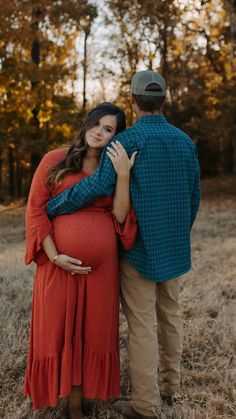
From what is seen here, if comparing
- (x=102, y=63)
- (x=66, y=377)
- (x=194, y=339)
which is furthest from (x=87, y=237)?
(x=102, y=63)

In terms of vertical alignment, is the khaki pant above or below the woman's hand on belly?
below

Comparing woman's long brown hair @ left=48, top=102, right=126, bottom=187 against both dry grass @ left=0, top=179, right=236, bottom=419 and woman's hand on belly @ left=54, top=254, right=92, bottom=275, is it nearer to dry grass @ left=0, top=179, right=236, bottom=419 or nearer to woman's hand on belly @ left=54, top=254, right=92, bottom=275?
woman's hand on belly @ left=54, top=254, right=92, bottom=275

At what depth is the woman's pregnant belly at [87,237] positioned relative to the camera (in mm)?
2727

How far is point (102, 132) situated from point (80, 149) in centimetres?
16

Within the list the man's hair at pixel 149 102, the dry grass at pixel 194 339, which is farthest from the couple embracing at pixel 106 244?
the dry grass at pixel 194 339

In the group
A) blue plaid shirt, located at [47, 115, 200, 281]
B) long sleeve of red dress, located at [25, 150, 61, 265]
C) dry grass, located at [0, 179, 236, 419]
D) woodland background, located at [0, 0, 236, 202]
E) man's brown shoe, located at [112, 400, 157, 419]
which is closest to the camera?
blue plaid shirt, located at [47, 115, 200, 281]

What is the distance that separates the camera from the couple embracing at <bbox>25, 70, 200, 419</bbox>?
267 cm

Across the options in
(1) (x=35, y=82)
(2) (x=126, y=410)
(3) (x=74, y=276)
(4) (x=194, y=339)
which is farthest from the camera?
(1) (x=35, y=82)

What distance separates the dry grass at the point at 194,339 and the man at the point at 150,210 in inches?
15.5

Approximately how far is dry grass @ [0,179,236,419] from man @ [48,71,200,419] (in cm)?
39

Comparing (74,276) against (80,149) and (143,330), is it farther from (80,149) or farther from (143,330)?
(80,149)

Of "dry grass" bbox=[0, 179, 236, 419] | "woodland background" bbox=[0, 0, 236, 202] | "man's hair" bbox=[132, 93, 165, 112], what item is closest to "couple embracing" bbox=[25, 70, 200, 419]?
"man's hair" bbox=[132, 93, 165, 112]

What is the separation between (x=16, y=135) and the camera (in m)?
14.7

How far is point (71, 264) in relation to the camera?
8.87ft
